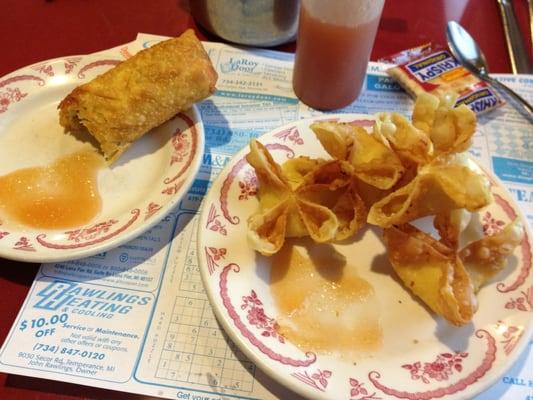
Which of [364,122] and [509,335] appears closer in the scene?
[509,335]

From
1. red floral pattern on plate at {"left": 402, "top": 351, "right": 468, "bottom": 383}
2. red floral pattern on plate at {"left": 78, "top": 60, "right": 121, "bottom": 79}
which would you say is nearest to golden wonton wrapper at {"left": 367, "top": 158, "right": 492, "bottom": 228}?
red floral pattern on plate at {"left": 402, "top": 351, "right": 468, "bottom": 383}

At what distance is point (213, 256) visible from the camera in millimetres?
744

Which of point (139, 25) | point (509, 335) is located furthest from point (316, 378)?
point (139, 25)

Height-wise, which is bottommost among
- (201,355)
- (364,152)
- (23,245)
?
(201,355)

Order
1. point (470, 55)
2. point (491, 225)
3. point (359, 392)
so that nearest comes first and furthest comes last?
point (359, 392) → point (491, 225) → point (470, 55)

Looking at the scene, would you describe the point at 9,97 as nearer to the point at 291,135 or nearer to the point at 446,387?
the point at 291,135

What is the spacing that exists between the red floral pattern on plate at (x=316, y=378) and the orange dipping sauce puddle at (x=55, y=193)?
0.47 metres

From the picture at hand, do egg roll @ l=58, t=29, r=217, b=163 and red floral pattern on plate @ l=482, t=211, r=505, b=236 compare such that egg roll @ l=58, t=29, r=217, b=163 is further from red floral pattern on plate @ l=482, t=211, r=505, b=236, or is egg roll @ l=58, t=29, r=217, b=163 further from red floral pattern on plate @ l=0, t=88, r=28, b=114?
red floral pattern on plate @ l=482, t=211, r=505, b=236

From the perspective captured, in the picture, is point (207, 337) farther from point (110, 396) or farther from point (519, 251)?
point (519, 251)

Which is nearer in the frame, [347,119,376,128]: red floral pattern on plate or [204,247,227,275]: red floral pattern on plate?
[204,247,227,275]: red floral pattern on plate

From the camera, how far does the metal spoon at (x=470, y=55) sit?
3.68ft

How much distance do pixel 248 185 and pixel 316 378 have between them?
0.37 m

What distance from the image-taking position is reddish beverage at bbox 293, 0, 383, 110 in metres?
0.94

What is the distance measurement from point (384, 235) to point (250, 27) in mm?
642
